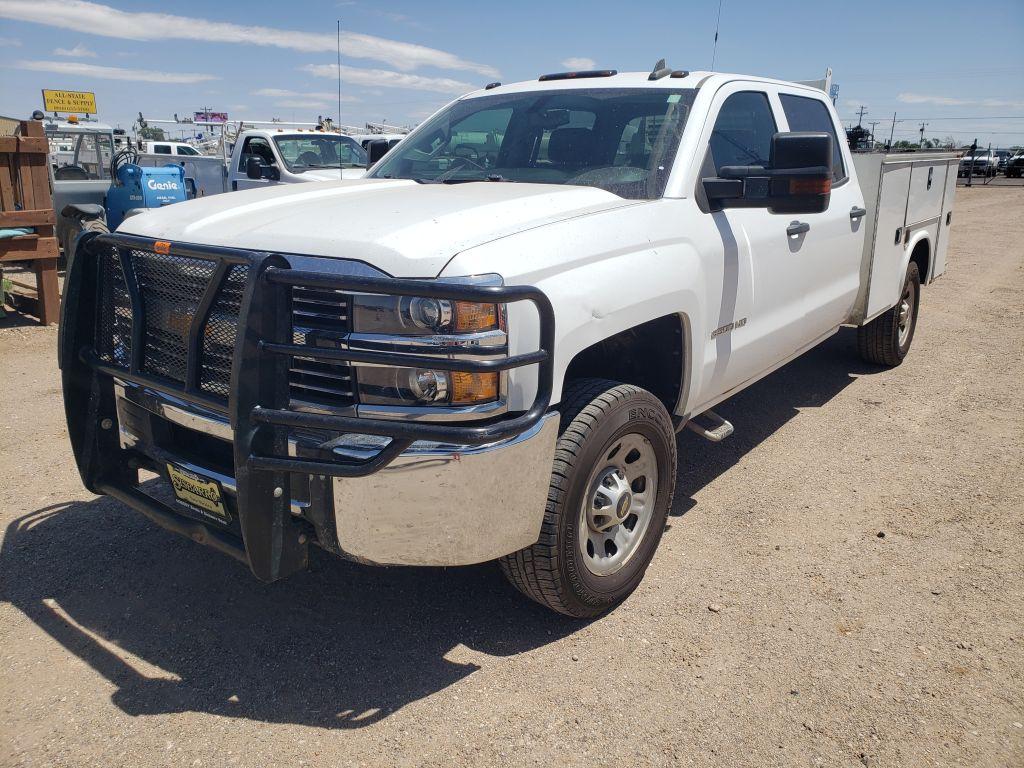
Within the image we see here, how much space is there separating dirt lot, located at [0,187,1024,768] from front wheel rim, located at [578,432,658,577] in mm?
258

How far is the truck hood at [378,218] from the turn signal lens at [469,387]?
321 mm

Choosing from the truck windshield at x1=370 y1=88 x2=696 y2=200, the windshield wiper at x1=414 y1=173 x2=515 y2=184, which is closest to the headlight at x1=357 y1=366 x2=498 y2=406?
the truck windshield at x1=370 y1=88 x2=696 y2=200

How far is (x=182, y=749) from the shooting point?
2.44 meters

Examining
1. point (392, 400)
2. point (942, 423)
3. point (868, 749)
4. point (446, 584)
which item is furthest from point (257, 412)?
point (942, 423)

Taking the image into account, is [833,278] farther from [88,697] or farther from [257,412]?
[88,697]

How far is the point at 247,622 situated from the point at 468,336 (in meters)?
1.57

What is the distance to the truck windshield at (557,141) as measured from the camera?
352 centimetres

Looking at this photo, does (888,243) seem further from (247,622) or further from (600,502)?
(247,622)

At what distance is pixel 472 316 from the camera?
2398mm

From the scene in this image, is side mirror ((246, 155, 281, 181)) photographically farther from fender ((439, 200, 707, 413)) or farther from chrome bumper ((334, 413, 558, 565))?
chrome bumper ((334, 413, 558, 565))

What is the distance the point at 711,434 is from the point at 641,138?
1.38m

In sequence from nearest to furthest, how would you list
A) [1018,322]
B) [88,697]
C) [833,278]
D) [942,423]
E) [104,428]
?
[88,697] < [104,428] < [833,278] < [942,423] < [1018,322]

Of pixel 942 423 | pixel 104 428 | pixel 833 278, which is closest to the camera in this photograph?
pixel 104 428

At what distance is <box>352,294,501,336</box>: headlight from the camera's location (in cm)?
240
